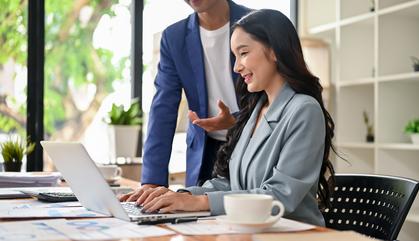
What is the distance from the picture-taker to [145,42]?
3961 millimetres

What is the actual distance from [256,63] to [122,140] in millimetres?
2188

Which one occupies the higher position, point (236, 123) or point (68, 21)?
point (68, 21)

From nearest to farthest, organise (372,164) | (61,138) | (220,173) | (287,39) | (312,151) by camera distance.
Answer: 1. (312,151)
2. (287,39)
3. (220,173)
4. (372,164)
5. (61,138)

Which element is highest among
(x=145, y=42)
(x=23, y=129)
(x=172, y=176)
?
(x=145, y=42)

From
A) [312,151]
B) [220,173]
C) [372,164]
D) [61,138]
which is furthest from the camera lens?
[61,138]

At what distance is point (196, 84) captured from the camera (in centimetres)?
219

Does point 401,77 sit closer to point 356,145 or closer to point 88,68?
point 356,145

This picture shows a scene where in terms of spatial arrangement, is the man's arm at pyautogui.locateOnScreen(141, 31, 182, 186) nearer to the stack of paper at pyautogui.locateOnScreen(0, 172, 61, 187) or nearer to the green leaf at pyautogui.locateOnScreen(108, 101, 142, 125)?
the stack of paper at pyautogui.locateOnScreen(0, 172, 61, 187)

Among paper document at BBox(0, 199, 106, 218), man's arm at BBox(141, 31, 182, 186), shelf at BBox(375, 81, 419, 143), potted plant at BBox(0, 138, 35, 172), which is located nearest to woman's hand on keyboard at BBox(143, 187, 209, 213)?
paper document at BBox(0, 199, 106, 218)

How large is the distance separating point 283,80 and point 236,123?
247 millimetres

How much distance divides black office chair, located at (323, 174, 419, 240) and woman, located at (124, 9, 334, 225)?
5cm

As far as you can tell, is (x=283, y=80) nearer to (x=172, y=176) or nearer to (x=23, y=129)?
(x=172, y=176)

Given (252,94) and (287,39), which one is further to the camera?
(252,94)

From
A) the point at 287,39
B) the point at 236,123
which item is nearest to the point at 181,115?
the point at 236,123
